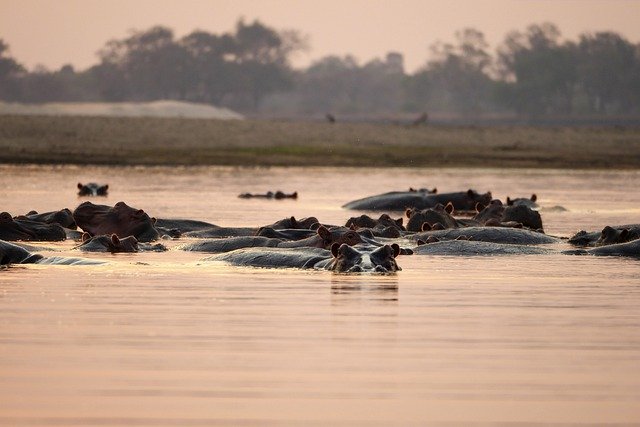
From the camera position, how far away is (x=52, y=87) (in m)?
126

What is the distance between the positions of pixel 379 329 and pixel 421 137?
4264cm

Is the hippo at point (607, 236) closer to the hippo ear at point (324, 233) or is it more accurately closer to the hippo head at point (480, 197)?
the hippo ear at point (324, 233)

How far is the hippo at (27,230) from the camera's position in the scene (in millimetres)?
15680

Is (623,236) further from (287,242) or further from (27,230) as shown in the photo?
(27,230)

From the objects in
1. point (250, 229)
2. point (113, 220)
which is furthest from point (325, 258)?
point (250, 229)

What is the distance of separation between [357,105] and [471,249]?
409ft

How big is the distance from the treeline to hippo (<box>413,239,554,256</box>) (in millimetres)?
98020

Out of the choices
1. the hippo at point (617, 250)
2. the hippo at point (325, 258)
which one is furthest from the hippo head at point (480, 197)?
the hippo at point (325, 258)

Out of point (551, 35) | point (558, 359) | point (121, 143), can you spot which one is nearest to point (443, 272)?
point (558, 359)

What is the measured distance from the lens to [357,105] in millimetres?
139625

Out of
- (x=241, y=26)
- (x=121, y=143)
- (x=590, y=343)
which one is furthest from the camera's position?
(x=241, y=26)

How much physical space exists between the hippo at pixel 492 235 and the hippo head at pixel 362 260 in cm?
305

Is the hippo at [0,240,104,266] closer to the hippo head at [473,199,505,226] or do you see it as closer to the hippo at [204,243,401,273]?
the hippo at [204,243,401,273]

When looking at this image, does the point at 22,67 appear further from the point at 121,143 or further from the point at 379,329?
the point at 379,329
